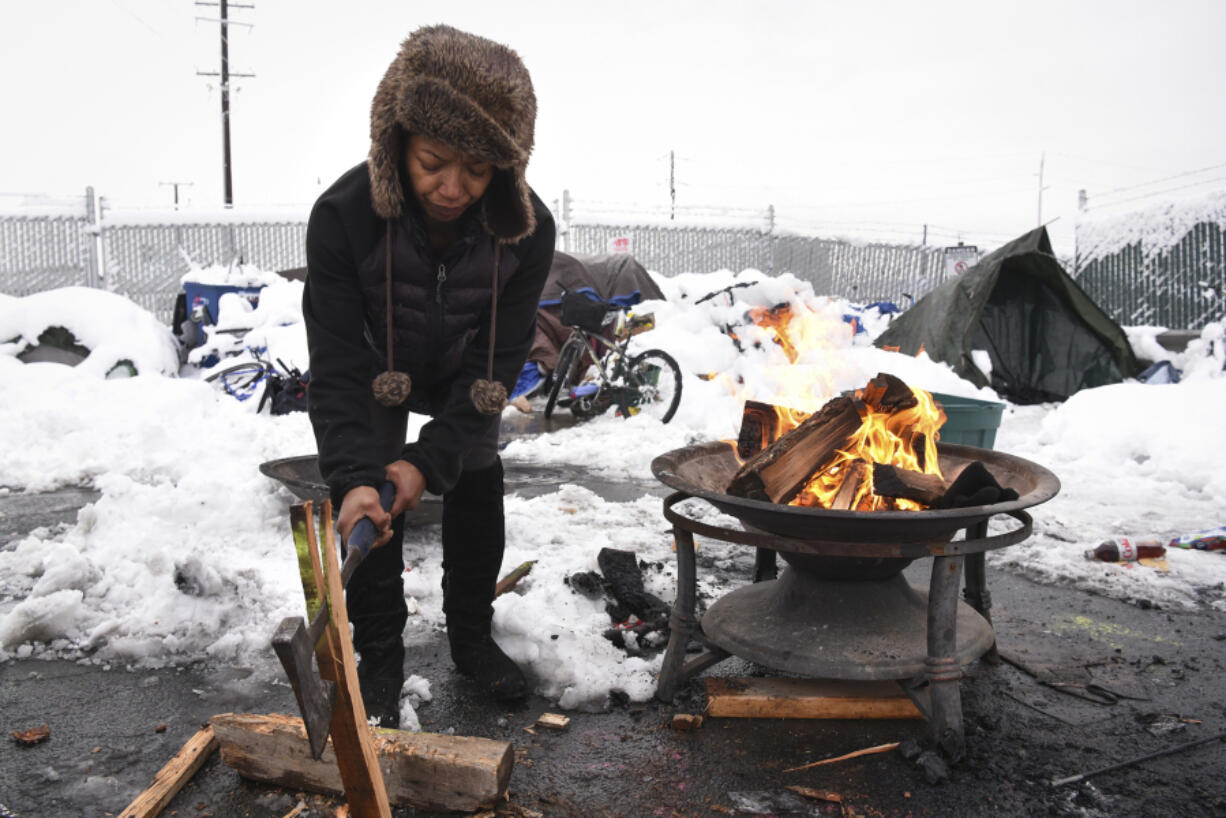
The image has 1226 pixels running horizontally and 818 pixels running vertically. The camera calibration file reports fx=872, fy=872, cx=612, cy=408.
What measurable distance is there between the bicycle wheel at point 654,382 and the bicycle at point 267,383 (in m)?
3.01

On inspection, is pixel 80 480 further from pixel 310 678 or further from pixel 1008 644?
pixel 1008 644

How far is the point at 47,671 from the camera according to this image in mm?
2885

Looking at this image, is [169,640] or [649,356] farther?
[649,356]

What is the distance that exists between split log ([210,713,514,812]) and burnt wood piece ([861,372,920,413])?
4.97 ft

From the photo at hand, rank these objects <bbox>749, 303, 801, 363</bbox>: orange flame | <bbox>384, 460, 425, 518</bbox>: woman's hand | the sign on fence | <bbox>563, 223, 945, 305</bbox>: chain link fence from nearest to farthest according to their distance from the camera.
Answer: <bbox>384, 460, 425, 518</bbox>: woman's hand < <bbox>749, 303, 801, 363</bbox>: orange flame < the sign on fence < <bbox>563, 223, 945, 305</bbox>: chain link fence

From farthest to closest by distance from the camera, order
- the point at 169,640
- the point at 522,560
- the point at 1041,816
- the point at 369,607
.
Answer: the point at 522,560
the point at 169,640
the point at 369,607
the point at 1041,816

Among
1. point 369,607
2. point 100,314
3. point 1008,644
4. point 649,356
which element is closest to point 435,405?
point 369,607

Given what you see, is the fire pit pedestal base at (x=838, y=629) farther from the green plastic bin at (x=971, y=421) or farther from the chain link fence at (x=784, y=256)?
the chain link fence at (x=784, y=256)

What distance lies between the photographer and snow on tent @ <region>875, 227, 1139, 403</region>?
9.73 meters

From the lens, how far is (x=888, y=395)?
2742 millimetres

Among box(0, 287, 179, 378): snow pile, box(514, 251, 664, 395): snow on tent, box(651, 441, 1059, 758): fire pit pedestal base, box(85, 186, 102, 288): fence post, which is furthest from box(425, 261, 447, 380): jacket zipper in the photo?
box(85, 186, 102, 288): fence post

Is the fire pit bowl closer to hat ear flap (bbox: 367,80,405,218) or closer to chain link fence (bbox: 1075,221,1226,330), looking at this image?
hat ear flap (bbox: 367,80,405,218)

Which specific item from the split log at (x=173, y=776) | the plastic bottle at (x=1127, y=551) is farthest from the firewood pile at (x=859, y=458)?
the plastic bottle at (x=1127, y=551)

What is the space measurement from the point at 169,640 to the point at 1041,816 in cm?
273
